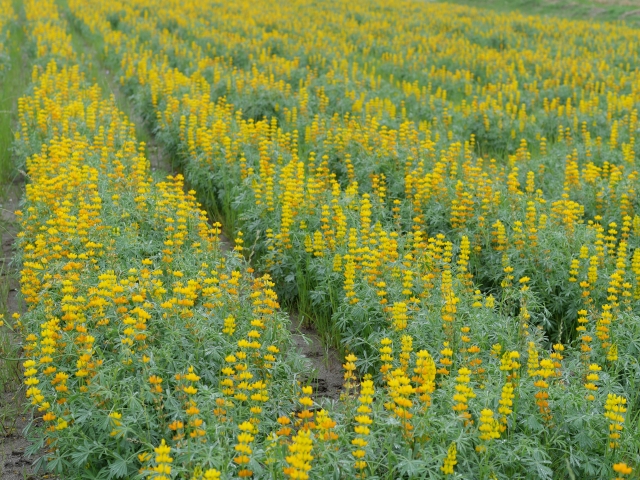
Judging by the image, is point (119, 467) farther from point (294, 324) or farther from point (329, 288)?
point (294, 324)

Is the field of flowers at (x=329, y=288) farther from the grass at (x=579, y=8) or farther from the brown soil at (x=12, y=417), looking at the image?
the grass at (x=579, y=8)

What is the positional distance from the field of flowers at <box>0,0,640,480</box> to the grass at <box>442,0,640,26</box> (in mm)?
19192

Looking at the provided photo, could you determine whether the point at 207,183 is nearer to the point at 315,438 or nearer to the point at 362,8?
the point at 315,438

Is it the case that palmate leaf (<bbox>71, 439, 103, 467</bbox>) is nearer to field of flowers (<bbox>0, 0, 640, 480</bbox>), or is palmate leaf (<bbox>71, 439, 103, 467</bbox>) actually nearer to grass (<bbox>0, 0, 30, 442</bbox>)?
field of flowers (<bbox>0, 0, 640, 480</bbox>)

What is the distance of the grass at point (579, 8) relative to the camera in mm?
29220

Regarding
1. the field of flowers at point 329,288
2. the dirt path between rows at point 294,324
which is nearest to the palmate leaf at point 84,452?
the field of flowers at point 329,288

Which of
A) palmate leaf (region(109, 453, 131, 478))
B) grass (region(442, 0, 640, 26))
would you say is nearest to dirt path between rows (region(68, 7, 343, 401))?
palmate leaf (region(109, 453, 131, 478))

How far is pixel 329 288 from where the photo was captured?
5.72m

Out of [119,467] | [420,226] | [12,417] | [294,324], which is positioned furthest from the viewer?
[420,226]

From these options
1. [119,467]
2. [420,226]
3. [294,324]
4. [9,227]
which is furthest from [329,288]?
[9,227]

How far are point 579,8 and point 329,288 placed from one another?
98.9 feet

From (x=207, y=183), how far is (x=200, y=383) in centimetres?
454

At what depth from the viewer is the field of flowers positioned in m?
3.72

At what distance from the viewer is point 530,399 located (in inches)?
160
